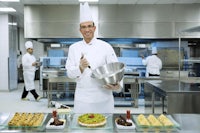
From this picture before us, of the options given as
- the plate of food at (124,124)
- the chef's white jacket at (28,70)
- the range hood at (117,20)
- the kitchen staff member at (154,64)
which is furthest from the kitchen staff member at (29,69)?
the plate of food at (124,124)

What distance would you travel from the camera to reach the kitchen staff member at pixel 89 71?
2057 millimetres

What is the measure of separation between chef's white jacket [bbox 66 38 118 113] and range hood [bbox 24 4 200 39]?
448cm

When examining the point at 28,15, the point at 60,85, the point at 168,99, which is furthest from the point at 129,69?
the point at 168,99

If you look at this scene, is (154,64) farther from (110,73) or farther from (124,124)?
(124,124)

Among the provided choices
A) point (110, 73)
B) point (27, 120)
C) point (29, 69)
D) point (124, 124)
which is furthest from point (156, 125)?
point (29, 69)

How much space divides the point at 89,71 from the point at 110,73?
34 centimetres

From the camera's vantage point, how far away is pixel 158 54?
7.04m

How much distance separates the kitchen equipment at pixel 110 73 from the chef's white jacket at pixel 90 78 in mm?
192

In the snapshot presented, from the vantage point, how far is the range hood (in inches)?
260

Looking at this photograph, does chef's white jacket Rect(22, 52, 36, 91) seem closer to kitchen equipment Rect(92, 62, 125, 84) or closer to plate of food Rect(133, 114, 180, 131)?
kitchen equipment Rect(92, 62, 125, 84)

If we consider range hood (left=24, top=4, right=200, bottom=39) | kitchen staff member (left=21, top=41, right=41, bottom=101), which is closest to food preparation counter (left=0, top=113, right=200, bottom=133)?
kitchen staff member (left=21, top=41, right=41, bottom=101)

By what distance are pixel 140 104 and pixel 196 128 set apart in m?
4.64

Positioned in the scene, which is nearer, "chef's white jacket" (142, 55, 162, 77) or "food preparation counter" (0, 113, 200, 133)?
"food preparation counter" (0, 113, 200, 133)

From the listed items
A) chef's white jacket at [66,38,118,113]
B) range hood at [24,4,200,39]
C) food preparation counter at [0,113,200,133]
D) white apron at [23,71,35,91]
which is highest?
range hood at [24,4,200,39]
